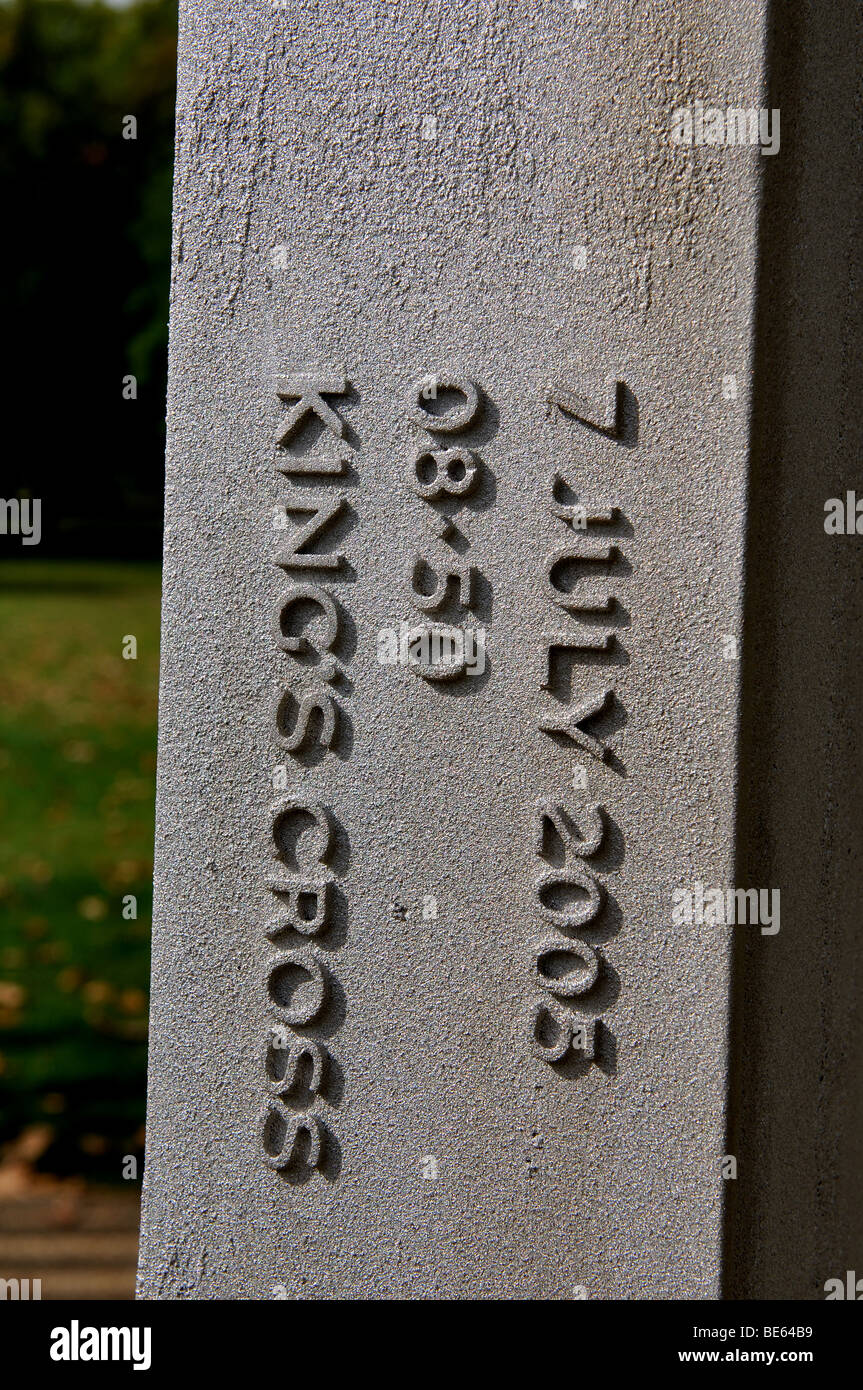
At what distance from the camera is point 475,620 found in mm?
2352

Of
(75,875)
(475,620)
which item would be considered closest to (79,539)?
(75,875)

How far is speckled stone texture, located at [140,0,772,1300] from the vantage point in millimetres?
2260

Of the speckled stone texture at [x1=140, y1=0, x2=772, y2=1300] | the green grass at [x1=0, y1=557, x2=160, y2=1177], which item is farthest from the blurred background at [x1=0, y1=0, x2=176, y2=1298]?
the speckled stone texture at [x1=140, y1=0, x2=772, y2=1300]

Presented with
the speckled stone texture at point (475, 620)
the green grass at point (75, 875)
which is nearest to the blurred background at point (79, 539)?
the green grass at point (75, 875)

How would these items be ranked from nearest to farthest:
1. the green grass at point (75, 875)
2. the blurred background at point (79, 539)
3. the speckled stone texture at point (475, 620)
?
the speckled stone texture at point (475, 620), the blurred background at point (79, 539), the green grass at point (75, 875)

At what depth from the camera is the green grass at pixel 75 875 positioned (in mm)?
5176

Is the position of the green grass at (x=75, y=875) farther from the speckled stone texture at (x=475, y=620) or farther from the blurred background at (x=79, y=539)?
the speckled stone texture at (x=475, y=620)

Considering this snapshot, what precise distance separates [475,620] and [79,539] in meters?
7.33

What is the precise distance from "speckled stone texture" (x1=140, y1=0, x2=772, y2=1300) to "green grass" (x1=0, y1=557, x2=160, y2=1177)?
2.85m

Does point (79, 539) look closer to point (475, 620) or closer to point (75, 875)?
point (75, 875)

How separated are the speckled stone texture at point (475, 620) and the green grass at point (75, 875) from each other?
2848 mm
